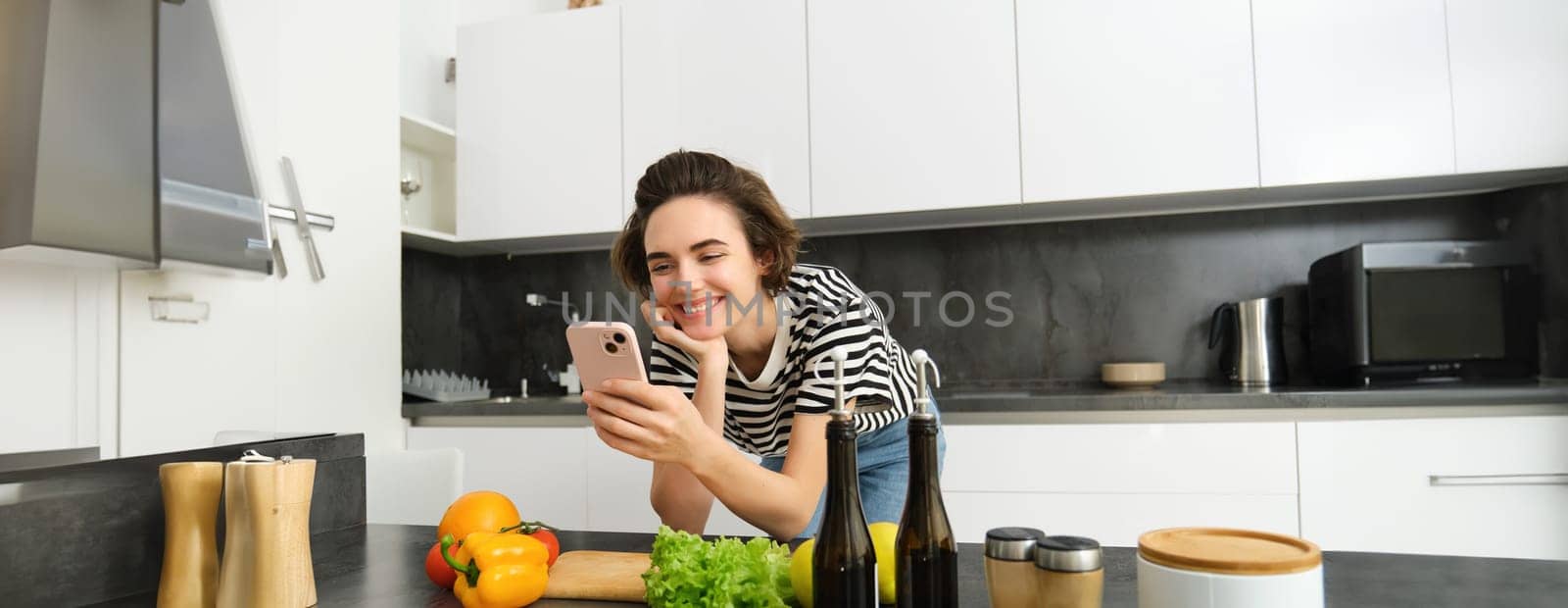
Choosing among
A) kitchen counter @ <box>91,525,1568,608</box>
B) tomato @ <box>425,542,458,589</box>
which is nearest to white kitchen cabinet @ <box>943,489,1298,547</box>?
kitchen counter @ <box>91,525,1568,608</box>

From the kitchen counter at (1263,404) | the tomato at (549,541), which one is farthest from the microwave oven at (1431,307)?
the tomato at (549,541)

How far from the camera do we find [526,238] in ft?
10.1

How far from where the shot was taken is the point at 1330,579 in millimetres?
933

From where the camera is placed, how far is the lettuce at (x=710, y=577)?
0.81 m

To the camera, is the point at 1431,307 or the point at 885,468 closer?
the point at 885,468

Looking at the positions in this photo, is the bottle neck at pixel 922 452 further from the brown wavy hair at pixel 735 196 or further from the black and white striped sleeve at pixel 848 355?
the brown wavy hair at pixel 735 196

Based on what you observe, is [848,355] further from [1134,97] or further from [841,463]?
[1134,97]

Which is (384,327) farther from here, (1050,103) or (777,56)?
(1050,103)

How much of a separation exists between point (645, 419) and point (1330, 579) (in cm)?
76

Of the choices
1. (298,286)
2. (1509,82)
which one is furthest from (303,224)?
(1509,82)

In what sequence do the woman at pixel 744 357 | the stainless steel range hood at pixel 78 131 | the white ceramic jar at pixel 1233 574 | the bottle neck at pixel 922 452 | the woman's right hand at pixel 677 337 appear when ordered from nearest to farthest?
the white ceramic jar at pixel 1233 574
the bottle neck at pixel 922 452
the woman at pixel 744 357
the woman's right hand at pixel 677 337
the stainless steel range hood at pixel 78 131

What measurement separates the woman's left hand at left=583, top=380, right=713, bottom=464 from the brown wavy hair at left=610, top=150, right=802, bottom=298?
44 centimetres

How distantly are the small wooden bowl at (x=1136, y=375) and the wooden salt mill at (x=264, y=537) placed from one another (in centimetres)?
236

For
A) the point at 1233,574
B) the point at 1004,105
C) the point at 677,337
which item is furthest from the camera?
the point at 1004,105
